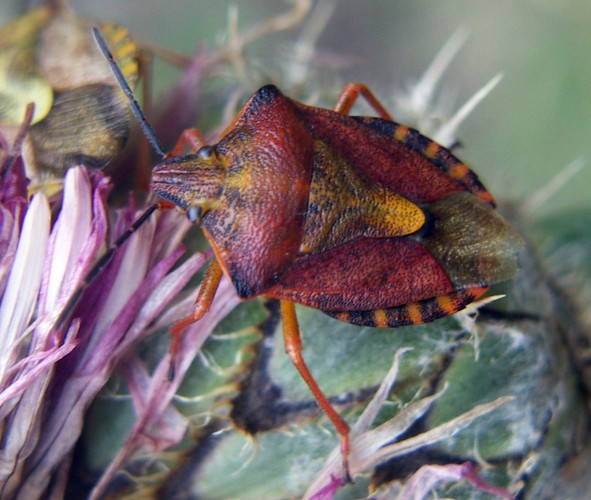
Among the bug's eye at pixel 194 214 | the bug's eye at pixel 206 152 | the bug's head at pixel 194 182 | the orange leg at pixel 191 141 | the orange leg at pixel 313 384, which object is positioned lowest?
the orange leg at pixel 313 384

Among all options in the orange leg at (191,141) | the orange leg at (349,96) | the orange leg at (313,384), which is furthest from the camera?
the orange leg at (349,96)

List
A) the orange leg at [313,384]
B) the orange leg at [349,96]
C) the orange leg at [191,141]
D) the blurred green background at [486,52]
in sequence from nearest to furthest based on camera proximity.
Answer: the orange leg at [313,384], the orange leg at [191,141], the orange leg at [349,96], the blurred green background at [486,52]

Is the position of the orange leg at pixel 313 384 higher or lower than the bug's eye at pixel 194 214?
lower

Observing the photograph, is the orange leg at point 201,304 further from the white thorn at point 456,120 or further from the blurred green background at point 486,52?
the blurred green background at point 486,52

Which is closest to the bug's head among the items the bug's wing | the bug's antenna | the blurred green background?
the bug's antenna

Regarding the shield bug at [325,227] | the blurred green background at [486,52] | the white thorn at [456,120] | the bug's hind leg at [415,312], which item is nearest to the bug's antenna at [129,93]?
the shield bug at [325,227]

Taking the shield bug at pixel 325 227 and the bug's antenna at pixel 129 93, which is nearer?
the shield bug at pixel 325 227
